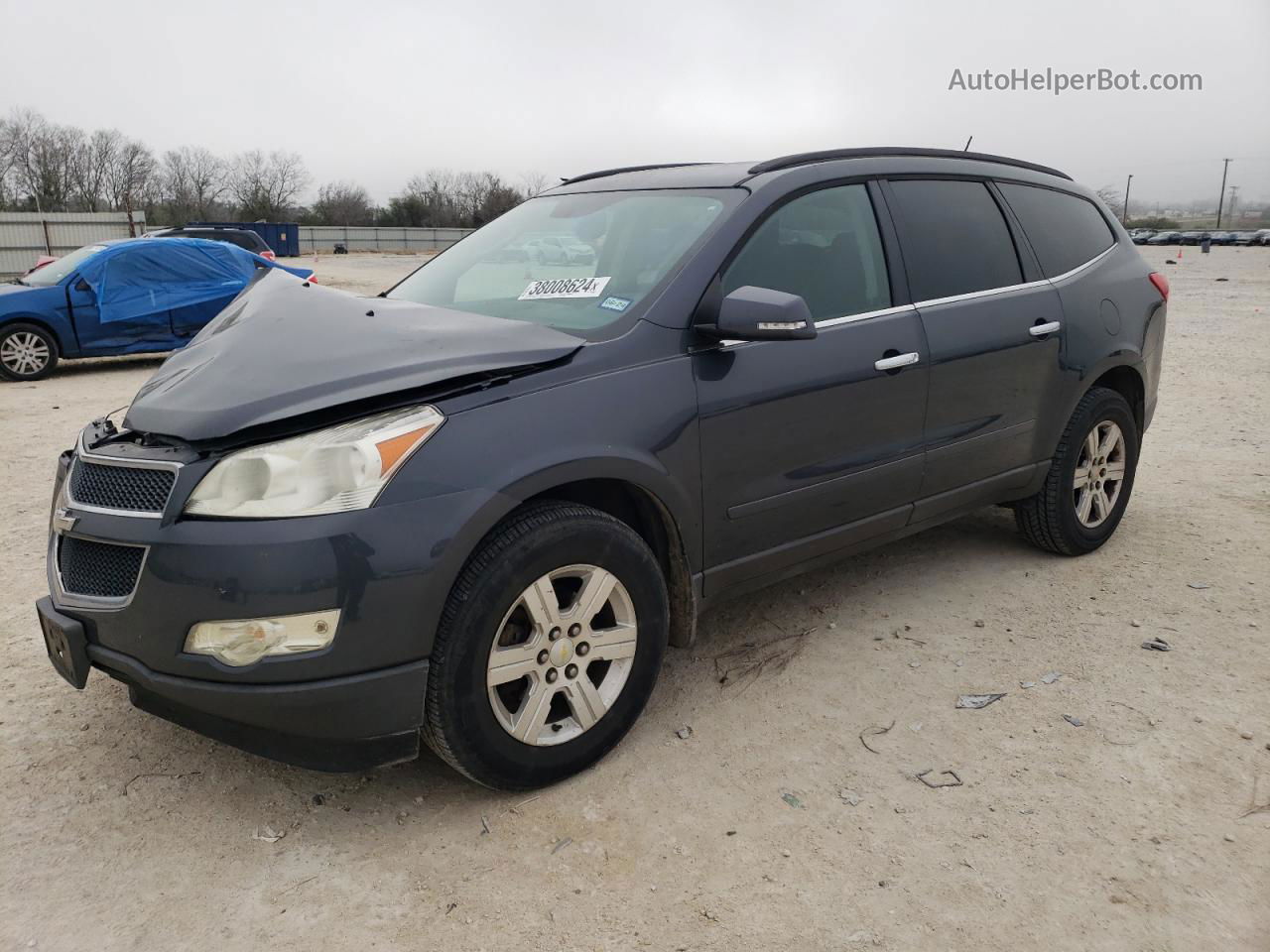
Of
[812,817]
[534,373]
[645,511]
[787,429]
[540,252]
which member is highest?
[540,252]

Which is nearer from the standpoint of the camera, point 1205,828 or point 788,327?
point 1205,828

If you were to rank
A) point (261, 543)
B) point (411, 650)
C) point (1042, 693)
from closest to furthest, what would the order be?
point (261, 543)
point (411, 650)
point (1042, 693)

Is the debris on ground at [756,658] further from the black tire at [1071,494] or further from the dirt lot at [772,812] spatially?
the black tire at [1071,494]

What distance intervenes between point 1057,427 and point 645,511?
91.0 inches

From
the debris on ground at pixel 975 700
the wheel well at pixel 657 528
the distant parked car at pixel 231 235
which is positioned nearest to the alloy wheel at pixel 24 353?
the distant parked car at pixel 231 235

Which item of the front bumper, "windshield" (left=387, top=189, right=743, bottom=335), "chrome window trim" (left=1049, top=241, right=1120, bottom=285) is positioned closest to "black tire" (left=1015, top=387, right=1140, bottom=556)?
"chrome window trim" (left=1049, top=241, right=1120, bottom=285)

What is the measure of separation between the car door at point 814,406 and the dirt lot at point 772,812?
21.5 inches

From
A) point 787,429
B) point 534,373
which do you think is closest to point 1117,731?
point 787,429

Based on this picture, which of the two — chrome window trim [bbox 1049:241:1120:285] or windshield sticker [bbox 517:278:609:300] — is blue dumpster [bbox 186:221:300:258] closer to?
chrome window trim [bbox 1049:241:1120:285]

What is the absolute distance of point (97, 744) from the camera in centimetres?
304

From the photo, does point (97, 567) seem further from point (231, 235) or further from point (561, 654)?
point (231, 235)

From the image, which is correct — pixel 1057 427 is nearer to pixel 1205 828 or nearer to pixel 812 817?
pixel 1205 828

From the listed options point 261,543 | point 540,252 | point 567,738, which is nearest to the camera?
point 261,543

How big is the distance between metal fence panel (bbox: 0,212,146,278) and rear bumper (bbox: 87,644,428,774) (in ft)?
90.8
